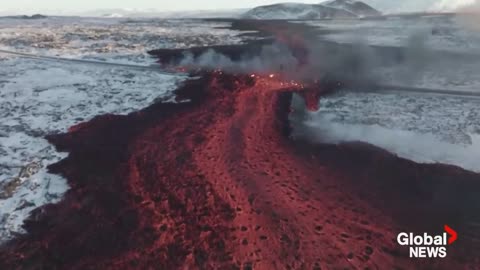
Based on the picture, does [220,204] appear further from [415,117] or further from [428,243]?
[415,117]

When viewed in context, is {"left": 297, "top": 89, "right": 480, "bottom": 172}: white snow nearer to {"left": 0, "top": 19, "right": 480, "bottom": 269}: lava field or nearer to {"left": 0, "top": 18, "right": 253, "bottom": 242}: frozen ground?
{"left": 0, "top": 19, "right": 480, "bottom": 269}: lava field

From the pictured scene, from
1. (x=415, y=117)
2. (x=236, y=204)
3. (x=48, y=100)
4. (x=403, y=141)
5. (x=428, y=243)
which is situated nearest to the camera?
(x=428, y=243)

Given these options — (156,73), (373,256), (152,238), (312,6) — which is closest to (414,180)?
(373,256)

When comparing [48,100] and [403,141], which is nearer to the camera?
[403,141]

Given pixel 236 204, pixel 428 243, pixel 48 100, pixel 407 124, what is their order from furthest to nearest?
1. pixel 48 100
2. pixel 407 124
3. pixel 236 204
4. pixel 428 243

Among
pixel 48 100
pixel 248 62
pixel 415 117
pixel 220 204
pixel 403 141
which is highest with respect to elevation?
pixel 248 62

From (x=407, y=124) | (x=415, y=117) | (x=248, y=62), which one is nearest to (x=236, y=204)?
(x=407, y=124)

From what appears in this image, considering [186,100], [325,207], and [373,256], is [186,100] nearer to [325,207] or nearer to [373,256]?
[325,207]
